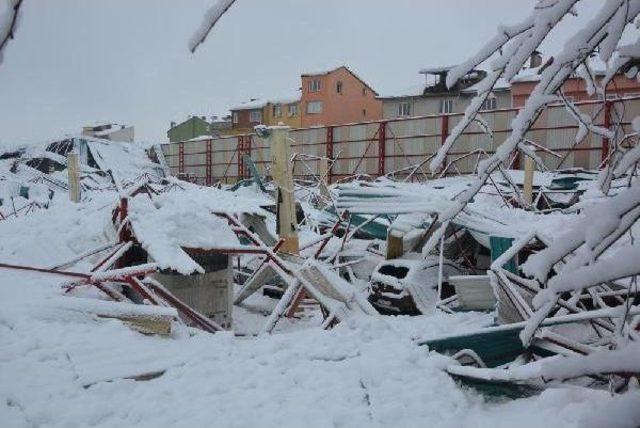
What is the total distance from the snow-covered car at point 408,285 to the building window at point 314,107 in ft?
120

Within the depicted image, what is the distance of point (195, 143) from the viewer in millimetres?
28016

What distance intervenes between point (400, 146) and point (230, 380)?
17381mm

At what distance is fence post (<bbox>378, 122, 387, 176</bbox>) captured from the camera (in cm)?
2036

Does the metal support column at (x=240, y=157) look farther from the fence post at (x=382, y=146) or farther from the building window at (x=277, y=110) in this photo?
the building window at (x=277, y=110)

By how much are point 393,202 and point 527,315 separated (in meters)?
2.64

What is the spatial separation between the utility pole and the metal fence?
6522mm

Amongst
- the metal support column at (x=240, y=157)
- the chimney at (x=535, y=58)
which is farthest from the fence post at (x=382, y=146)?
the chimney at (x=535, y=58)

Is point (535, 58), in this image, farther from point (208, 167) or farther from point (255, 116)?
point (255, 116)

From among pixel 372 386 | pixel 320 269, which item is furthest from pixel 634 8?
pixel 320 269

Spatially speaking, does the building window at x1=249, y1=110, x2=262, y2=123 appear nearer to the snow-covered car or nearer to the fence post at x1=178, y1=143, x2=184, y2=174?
the fence post at x1=178, y1=143, x2=184, y2=174

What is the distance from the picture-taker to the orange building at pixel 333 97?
41219 mm

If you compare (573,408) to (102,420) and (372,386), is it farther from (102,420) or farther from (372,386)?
(102,420)

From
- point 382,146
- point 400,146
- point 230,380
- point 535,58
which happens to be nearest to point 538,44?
point 535,58

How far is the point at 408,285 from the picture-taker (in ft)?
19.5
